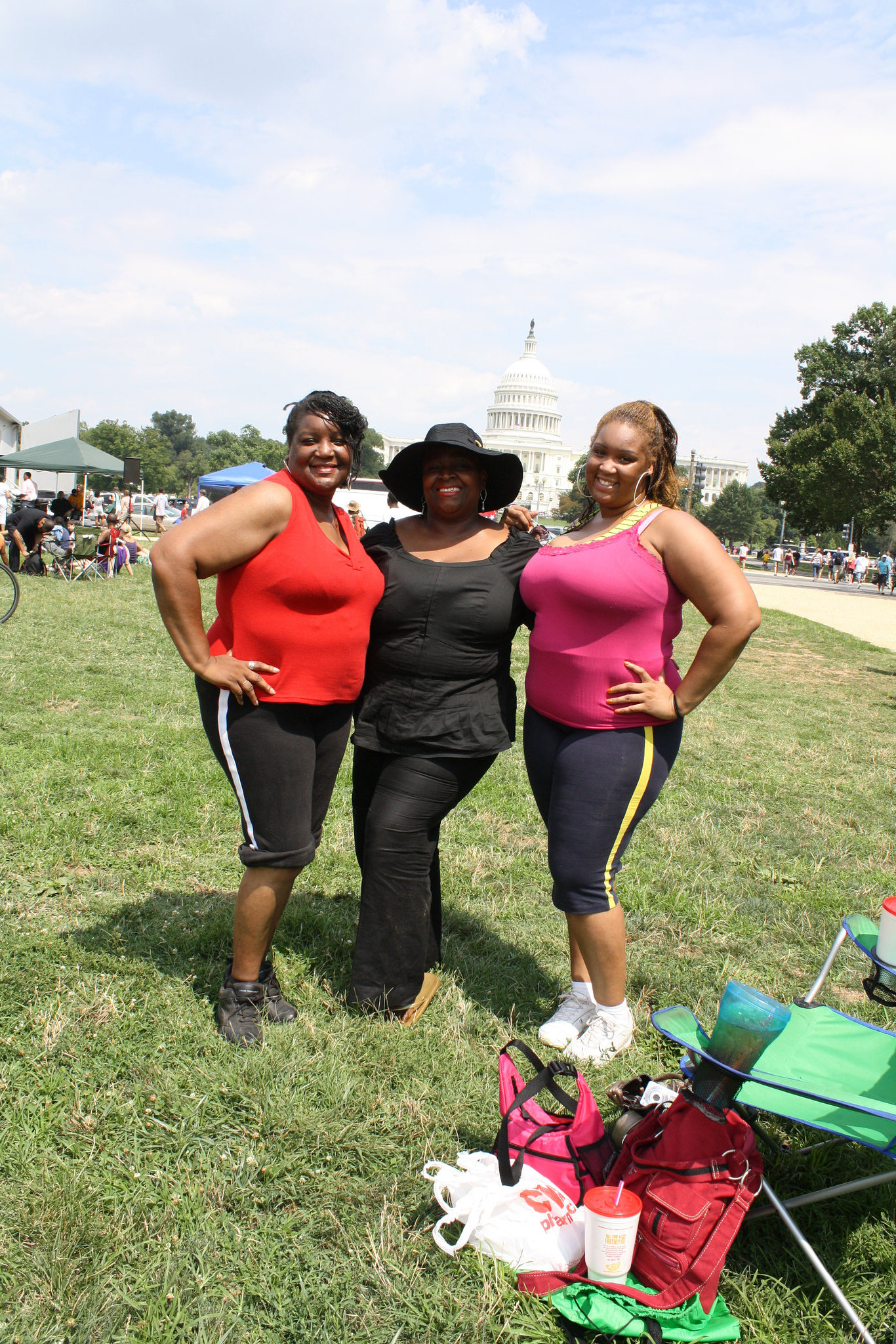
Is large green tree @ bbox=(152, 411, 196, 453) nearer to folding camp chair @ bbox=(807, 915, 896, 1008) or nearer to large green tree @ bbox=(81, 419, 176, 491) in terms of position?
large green tree @ bbox=(81, 419, 176, 491)

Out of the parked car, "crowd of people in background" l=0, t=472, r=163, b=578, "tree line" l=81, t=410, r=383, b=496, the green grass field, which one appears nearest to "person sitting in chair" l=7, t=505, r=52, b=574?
"crowd of people in background" l=0, t=472, r=163, b=578

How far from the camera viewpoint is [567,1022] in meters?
3.32

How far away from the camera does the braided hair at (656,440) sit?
3.05 meters

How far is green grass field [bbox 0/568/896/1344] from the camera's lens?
218 centimetres

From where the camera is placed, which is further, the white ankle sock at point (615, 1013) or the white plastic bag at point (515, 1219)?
the white ankle sock at point (615, 1013)

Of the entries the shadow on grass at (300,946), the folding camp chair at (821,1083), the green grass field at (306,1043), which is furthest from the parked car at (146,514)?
the folding camp chair at (821,1083)

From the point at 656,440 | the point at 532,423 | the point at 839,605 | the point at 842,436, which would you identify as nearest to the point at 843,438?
the point at 842,436

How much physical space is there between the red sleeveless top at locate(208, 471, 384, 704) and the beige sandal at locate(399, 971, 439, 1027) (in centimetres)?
116

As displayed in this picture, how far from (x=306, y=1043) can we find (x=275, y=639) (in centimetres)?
132

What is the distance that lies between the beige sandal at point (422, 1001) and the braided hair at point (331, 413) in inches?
76.0

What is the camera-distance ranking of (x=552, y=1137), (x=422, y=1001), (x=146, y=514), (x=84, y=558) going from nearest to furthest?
(x=552, y=1137) < (x=422, y=1001) < (x=84, y=558) < (x=146, y=514)

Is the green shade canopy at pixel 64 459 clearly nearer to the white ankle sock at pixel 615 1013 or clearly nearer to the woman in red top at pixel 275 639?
the woman in red top at pixel 275 639

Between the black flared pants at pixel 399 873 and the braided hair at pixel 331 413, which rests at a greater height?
the braided hair at pixel 331 413

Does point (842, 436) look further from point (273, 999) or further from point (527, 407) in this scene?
point (527, 407)
